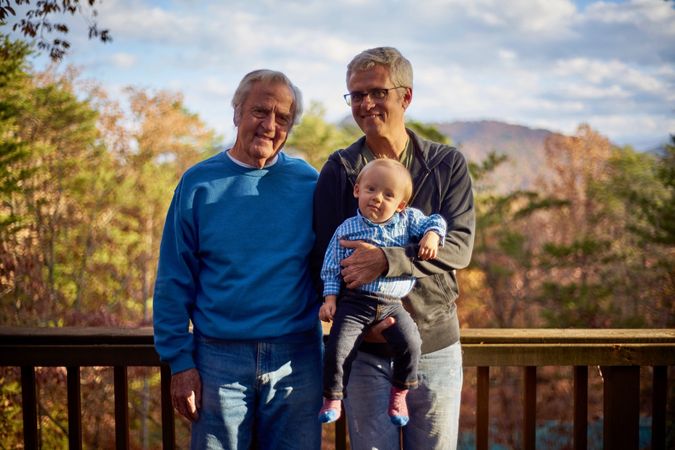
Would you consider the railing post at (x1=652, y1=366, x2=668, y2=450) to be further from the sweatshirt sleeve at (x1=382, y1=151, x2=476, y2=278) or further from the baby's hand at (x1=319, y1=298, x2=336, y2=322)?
the baby's hand at (x1=319, y1=298, x2=336, y2=322)

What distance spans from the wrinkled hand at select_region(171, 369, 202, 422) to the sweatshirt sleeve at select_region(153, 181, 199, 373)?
0.03m

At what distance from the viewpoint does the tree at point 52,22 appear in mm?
3455

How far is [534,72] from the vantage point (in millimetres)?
65188

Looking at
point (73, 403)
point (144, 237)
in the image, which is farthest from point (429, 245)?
point (144, 237)

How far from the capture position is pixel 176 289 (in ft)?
6.62

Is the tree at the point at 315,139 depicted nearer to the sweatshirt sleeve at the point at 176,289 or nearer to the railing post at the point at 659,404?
the railing post at the point at 659,404

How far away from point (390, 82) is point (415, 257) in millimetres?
625

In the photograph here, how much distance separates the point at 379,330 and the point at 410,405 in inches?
11.8

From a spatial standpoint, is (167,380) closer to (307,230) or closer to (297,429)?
(297,429)

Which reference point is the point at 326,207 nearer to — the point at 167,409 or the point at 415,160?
the point at 415,160

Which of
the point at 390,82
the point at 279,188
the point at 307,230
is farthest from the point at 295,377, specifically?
the point at 390,82

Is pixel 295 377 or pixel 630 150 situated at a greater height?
pixel 630 150

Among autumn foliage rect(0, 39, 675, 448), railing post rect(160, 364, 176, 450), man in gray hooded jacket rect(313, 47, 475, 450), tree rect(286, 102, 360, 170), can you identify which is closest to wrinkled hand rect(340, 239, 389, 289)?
man in gray hooded jacket rect(313, 47, 475, 450)

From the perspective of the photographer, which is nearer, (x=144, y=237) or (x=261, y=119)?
(x=261, y=119)
